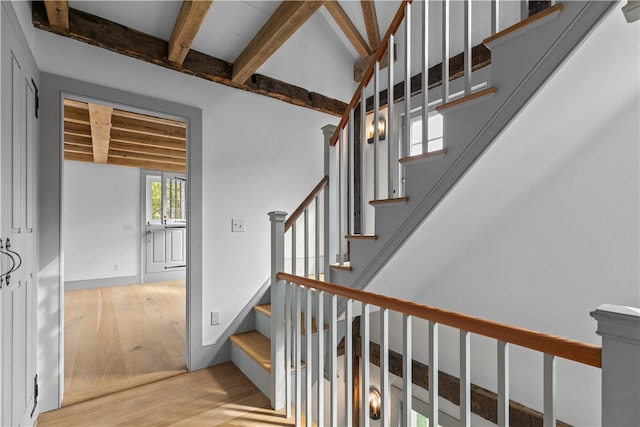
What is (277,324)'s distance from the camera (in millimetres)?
2154

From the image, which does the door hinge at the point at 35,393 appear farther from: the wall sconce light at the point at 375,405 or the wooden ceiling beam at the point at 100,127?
the wall sconce light at the point at 375,405

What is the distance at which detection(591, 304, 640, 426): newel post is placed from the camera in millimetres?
672

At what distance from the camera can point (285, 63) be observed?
3.34m

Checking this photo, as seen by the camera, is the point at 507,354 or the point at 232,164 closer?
the point at 507,354

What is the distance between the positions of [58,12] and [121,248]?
490cm

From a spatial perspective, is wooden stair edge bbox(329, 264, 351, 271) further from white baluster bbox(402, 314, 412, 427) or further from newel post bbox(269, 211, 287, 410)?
white baluster bbox(402, 314, 412, 427)

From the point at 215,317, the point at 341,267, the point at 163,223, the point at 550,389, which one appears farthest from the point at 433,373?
the point at 163,223

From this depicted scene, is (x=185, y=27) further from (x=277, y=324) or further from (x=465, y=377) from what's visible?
(x=465, y=377)

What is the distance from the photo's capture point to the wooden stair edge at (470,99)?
4.39ft

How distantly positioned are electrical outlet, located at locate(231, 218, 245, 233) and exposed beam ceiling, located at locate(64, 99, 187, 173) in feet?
4.85

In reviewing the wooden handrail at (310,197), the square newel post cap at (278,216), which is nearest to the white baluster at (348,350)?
the square newel post cap at (278,216)

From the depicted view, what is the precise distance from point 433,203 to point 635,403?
103cm

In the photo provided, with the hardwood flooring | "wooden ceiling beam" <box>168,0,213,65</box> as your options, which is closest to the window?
"wooden ceiling beam" <box>168,0,213,65</box>

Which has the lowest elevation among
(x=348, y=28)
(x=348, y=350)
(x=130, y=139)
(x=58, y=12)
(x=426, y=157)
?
(x=348, y=350)
